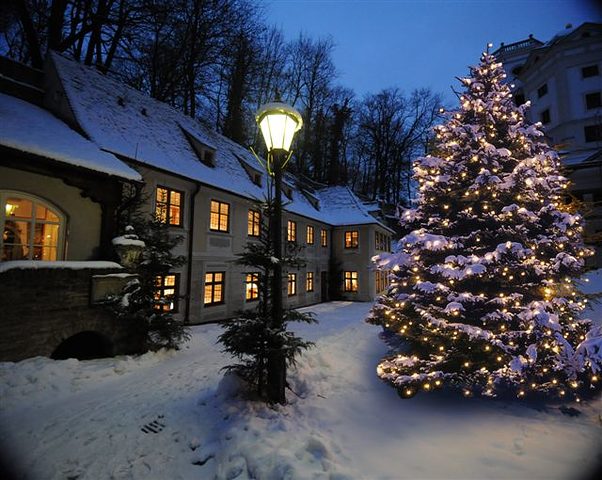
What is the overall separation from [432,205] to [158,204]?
30.3 ft

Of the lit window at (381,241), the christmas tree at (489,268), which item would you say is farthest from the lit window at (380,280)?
the christmas tree at (489,268)

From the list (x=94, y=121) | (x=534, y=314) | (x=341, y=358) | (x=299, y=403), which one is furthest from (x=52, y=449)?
(x=94, y=121)

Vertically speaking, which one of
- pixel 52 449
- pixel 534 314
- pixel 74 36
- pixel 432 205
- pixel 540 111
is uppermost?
pixel 540 111

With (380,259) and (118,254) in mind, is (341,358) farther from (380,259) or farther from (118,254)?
(118,254)

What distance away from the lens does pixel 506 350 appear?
5.41 m

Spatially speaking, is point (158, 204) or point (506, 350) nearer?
point (506, 350)

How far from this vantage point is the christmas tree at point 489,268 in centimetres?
541

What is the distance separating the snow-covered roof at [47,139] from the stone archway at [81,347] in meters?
4.37

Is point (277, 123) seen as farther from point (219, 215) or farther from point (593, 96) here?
point (593, 96)

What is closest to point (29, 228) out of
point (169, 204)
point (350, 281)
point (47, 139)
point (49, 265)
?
point (49, 265)

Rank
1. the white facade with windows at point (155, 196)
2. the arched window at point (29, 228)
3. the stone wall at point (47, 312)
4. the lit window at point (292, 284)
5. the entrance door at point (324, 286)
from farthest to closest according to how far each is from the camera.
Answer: the entrance door at point (324, 286) < the lit window at point (292, 284) < the white facade with windows at point (155, 196) < the arched window at point (29, 228) < the stone wall at point (47, 312)

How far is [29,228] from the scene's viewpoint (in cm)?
769

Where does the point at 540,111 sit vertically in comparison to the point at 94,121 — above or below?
above

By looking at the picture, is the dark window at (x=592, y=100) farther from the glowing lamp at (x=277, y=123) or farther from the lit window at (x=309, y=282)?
the glowing lamp at (x=277, y=123)
